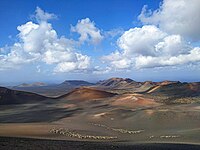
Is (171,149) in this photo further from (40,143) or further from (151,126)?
(151,126)

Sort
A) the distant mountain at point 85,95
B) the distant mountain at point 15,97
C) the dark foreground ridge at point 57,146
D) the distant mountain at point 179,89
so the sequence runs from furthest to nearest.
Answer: the distant mountain at point 179,89
the distant mountain at point 85,95
the distant mountain at point 15,97
the dark foreground ridge at point 57,146

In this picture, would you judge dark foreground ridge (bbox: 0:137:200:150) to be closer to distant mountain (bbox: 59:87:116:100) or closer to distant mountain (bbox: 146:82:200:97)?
distant mountain (bbox: 59:87:116:100)

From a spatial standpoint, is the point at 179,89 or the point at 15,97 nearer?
the point at 15,97

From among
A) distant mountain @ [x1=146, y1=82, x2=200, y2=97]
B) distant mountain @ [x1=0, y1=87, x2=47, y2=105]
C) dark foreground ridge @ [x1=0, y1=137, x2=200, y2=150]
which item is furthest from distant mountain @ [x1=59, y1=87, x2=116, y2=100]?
dark foreground ridge @ [x1=0, y1=137, x2=200, y2=150]

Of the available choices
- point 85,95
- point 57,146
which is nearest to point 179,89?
point 85,95

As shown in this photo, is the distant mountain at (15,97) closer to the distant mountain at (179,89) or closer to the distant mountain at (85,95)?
the distant mountain at (85,95)

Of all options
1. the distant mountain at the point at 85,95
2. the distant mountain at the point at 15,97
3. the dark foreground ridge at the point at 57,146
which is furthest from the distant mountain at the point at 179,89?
the dark foreground ridge at the point at 57,146

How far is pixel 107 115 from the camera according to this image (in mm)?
55312

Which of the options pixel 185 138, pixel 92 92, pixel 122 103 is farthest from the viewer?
pixel 92 92

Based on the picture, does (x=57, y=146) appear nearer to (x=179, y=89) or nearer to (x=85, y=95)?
(x=85, y=95)

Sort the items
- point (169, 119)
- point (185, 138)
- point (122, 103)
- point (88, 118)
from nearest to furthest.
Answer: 1. point (185, 138)
2. point (169, 119)
3. point (88, 118)
4. point (122, 103)

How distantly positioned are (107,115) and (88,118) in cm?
333

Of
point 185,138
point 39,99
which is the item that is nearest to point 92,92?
point 39,99

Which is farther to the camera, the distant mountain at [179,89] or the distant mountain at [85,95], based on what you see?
the distant mountain at [179,89]
